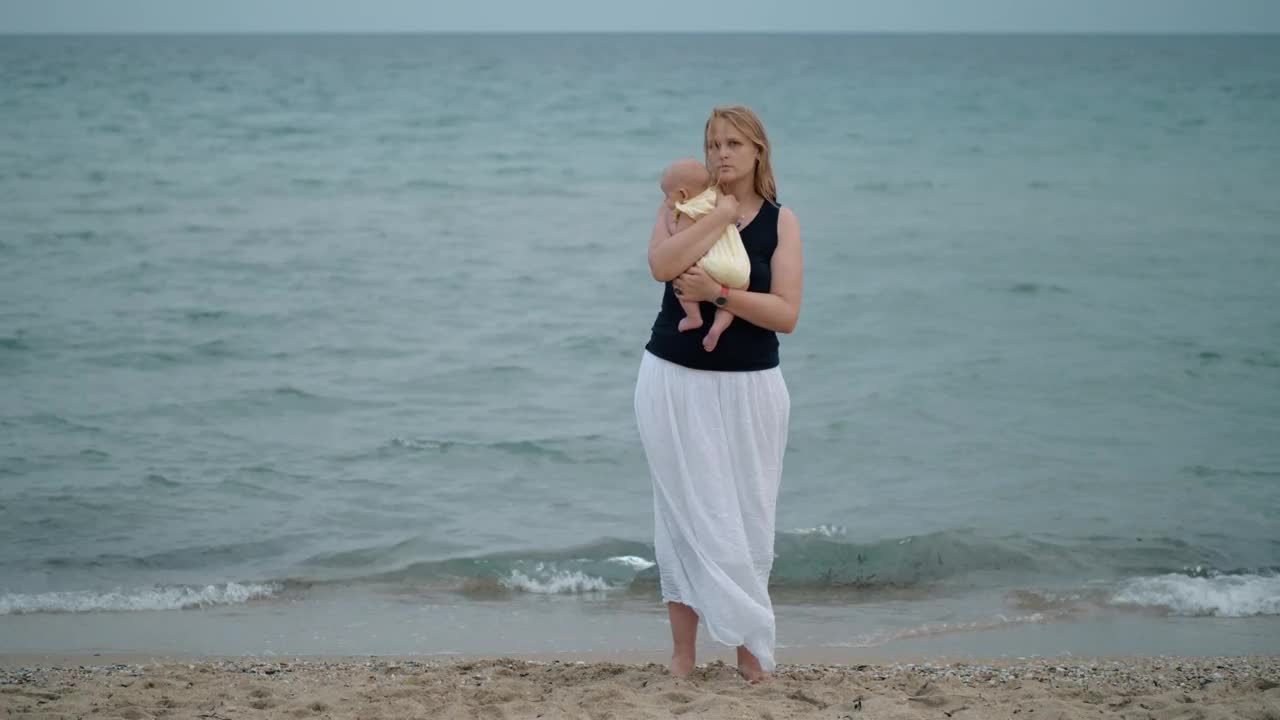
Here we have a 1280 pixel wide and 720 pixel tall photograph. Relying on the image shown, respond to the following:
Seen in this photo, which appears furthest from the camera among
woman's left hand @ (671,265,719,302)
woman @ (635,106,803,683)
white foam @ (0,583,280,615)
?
white foam @ (0,583,280,615)

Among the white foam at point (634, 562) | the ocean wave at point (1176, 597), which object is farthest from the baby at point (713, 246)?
the ocean wave at point (1176, 597)

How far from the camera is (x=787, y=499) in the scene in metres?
8.39

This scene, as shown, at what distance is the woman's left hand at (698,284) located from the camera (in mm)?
4117

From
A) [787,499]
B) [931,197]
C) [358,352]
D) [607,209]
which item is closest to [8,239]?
[358,352]

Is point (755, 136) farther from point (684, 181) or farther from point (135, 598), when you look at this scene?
point (135, 598)

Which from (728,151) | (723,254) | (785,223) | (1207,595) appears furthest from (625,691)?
(1207,595)

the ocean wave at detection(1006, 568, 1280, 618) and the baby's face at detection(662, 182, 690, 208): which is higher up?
the baby's face at detection(662, 182, 690, 208)

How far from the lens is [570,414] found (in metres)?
10.4

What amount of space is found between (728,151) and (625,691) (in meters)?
1.87

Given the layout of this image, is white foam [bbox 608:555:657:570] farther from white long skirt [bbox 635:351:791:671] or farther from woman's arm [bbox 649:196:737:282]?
woman's arm [bbox 649:196:737:282]

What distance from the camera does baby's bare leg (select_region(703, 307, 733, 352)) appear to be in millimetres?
4148

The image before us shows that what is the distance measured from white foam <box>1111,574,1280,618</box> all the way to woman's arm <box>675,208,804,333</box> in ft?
11.0

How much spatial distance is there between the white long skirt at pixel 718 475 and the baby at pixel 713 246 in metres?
0.19

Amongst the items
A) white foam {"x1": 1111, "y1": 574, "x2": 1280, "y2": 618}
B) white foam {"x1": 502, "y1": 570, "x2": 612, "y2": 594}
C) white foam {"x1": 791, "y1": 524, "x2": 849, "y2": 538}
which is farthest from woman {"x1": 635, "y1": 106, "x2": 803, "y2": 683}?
white foam {"x1": 791, "y1": 524, "x2": 849, "y2": 538}
